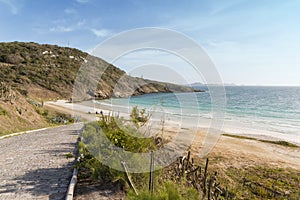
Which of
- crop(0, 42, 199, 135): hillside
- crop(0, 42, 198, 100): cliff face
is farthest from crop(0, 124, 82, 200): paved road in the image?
crop(0, 42, 198, 100): cliff face

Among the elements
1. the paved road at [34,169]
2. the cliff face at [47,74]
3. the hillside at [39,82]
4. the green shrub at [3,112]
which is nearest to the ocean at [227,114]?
the hillside at [39,82]

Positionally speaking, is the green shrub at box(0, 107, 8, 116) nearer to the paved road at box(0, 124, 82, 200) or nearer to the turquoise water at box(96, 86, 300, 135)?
the paved road at box(0, 124, 82, 200)

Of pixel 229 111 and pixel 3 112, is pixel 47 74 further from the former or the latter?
pixel 3 112

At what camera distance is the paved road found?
455 cm

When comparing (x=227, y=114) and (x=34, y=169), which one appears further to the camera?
(x=227, y=114)

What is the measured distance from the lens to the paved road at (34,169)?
4549 millimetres

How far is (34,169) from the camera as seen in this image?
234 inches

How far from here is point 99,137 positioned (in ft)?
18.2

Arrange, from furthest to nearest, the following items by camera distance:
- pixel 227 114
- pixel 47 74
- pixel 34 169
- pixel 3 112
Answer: pixel 47 74, pixel 227 114, pixel 3 112, pixel 34 169

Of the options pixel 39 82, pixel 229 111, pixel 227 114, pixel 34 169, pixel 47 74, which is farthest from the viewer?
pixel 47 74

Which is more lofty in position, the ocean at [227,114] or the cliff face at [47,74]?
the cliff face at [47,74]

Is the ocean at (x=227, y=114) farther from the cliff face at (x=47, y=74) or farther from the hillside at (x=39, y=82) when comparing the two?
the cliff face at (x=47, y=74)

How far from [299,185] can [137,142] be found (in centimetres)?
634

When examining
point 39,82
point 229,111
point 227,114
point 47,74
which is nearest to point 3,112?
point 227,114
